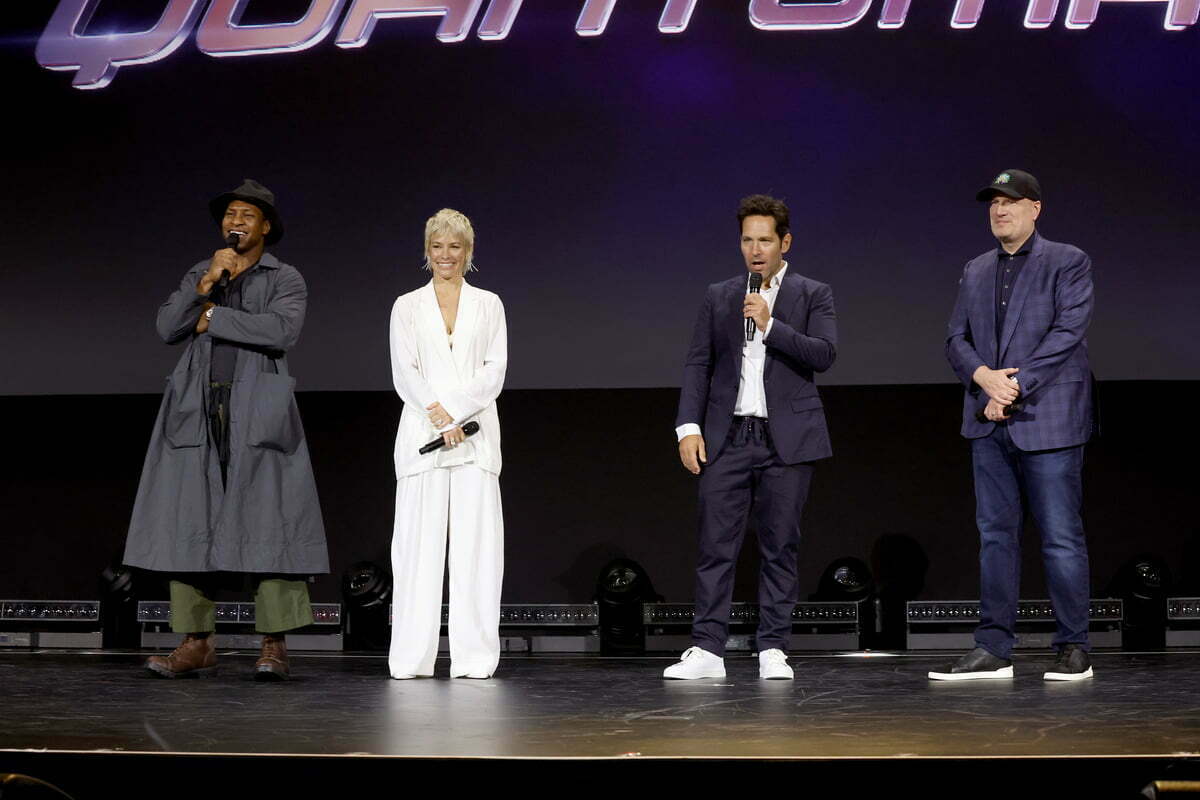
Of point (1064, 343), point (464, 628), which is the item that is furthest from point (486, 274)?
point (1064, 343)

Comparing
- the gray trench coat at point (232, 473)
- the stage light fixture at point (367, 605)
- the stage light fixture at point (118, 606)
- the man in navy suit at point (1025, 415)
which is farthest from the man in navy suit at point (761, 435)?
the stage light fixture at point (118, 606)

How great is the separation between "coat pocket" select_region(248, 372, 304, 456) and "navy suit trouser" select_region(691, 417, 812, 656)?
134cm

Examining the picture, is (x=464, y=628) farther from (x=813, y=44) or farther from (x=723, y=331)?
(x=813, y=44)

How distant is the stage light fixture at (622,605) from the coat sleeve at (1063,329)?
1.98 m

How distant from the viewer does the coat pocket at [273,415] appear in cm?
388

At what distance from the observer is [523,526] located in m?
5.60

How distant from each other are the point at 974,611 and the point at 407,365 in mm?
2629

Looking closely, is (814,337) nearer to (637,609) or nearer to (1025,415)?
(1025,415)

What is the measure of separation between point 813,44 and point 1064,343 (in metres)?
2.15

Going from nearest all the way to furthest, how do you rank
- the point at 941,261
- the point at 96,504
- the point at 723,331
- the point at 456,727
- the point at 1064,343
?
the point at 456,727 → the point at 1064,343 → the point at 723,331 → the point at 941,261 → the point at 96,504

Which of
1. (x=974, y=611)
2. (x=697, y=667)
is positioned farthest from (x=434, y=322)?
(x=974, y=611)

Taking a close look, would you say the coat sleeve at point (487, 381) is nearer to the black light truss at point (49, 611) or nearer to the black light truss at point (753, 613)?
the black light truss at point (753, 613)

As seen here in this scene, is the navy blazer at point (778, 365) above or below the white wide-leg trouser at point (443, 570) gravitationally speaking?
above

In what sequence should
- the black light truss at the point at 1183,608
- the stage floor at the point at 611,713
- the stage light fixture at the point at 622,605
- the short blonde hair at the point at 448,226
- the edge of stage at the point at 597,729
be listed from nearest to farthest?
the edge of stage at the point at 597,729 < the stage floor at the point at 611,713 < the short blonde hair at the point at 448,226 < the black light truss at the point at 1183,608 < the stage light fixture at the point at 622,605
